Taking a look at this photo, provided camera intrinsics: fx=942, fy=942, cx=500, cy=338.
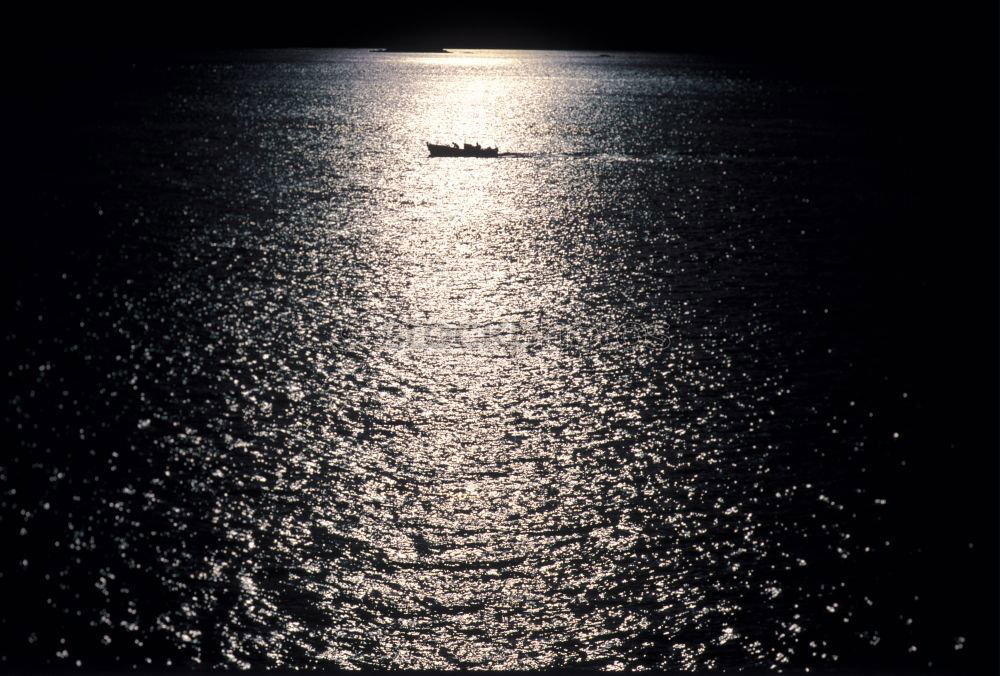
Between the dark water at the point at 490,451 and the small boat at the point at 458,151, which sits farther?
the small boat at the point at 458,151

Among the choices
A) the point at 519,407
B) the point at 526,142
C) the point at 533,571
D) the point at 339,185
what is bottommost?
the point at 533,571

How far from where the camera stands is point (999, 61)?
22422 millimetres

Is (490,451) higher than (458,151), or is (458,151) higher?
(458,151)

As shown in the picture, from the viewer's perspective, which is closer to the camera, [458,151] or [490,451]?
[490,451]

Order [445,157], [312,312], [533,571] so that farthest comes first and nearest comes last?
[445,157] < [312,312] < [533,571]

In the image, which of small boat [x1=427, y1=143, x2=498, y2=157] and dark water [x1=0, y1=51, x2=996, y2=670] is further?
small boat [x1=427, y1=143, x2=498, y2=157]

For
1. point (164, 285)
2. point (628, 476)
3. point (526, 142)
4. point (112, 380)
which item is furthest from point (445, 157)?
point (628, 476)

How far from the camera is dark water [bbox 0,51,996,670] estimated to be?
29.5 metres

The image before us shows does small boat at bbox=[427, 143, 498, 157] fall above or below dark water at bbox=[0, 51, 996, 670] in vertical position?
above

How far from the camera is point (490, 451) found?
41.3m

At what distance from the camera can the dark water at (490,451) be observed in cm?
2945

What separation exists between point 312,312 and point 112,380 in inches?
622

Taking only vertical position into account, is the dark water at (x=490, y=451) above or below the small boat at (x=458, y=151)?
below

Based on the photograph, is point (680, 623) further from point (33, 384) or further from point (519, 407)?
point (33, 384)
